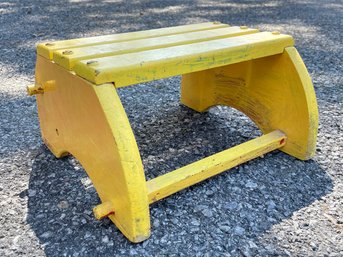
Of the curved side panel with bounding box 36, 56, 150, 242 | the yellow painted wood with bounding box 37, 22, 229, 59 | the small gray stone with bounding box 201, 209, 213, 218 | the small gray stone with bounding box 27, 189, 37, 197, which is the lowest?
the small gray stone with bounding box 27, 189, 37, 197

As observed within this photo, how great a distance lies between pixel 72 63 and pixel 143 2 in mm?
4015

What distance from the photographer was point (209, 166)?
1.26m

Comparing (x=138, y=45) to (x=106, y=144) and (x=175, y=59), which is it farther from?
(x=106, y=144)

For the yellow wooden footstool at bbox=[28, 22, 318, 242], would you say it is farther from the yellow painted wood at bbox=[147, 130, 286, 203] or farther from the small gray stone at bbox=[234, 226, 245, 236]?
the small gray stone at bbox=[234, 226, 245, 236]

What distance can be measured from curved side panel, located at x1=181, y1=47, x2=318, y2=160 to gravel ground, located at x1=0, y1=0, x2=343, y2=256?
109mm

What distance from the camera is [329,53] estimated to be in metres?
2.85

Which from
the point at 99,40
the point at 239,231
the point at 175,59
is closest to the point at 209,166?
the point at 239,231

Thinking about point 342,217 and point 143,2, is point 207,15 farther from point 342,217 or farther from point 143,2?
point 342,217

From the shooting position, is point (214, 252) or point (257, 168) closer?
point (214, 252)

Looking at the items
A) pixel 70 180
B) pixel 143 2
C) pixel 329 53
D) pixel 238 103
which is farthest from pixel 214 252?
pixel 143 2

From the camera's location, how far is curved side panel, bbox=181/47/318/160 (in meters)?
1.38

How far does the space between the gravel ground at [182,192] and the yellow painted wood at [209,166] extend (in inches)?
2.5

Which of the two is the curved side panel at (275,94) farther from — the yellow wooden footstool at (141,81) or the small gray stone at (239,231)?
the small gray stone at (239,231)

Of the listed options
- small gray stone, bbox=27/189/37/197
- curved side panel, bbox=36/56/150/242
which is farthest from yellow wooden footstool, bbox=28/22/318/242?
small gray stone, bbox=27/189/37/197
